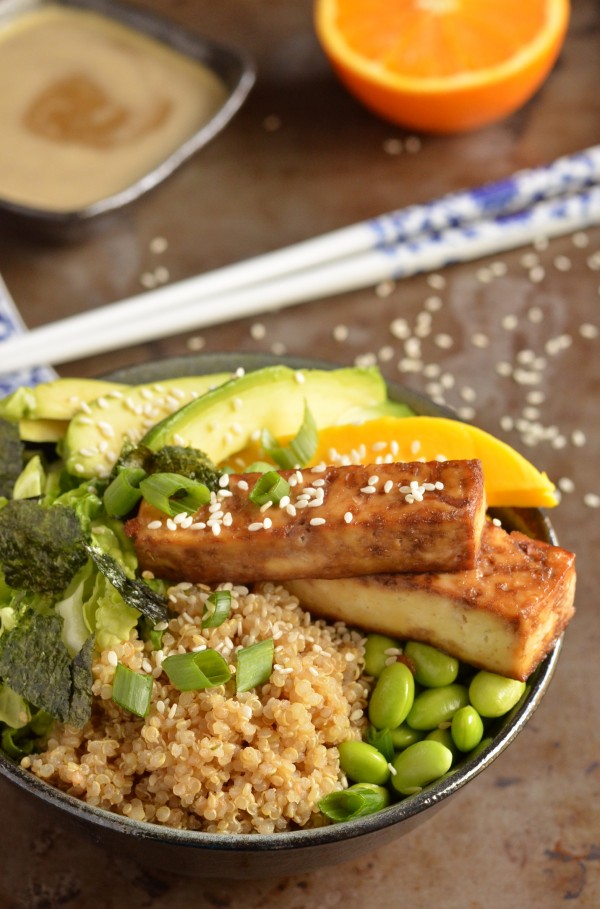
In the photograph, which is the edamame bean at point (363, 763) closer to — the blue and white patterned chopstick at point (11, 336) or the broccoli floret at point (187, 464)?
the broccoli floret at point (187, 464)

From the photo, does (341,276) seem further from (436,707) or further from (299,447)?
(436,707)

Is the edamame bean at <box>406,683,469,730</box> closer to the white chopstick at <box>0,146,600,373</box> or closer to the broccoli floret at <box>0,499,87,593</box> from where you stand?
the broccoli floret at <box>0,499,87,593</box>

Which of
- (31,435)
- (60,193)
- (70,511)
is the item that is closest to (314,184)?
(60,193)

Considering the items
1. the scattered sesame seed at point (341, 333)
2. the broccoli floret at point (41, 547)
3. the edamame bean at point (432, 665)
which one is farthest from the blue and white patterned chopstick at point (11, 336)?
the edamame bean at point (432, 665)

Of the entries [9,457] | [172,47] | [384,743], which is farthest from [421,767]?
[172,47]

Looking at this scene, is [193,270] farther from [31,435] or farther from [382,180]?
[31,435]

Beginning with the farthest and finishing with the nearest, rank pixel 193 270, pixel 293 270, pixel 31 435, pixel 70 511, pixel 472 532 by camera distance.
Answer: pixel 193 270, pixel 293 270, pixel 31 435, pixel 70 511, pixel 472 532

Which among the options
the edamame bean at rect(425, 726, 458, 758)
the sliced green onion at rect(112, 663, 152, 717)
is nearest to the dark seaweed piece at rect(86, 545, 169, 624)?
the sliced green onion at rect(112, 663, 152, 717)
